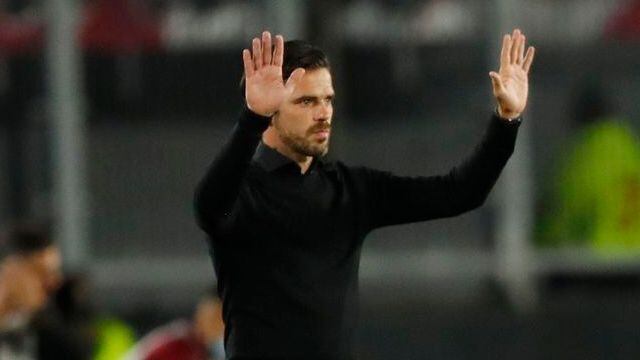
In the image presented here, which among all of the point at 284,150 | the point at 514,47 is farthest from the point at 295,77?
the point at 514,47

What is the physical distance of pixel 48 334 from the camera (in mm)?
8453

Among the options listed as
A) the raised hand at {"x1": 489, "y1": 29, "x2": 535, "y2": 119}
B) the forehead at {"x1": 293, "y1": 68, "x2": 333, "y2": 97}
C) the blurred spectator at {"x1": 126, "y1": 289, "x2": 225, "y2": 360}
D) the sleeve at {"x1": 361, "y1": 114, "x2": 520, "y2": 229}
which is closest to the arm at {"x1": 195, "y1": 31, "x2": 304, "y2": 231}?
the forehead at {"x1": 293, "y1": 68, "x2": 333, "y2": 97}

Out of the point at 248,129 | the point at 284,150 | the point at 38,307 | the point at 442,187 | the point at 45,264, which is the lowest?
the point at 38,307

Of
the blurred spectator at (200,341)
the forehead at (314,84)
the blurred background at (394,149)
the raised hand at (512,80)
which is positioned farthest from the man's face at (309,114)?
the blurred background at (394,149)

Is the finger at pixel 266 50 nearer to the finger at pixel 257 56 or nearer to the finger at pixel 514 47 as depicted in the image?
the finger at pixel 257 56

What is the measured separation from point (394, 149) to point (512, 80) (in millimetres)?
5978

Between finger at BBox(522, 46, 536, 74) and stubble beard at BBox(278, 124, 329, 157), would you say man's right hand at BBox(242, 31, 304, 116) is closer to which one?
stubble beard at BBox(278, 124, 329, 157)

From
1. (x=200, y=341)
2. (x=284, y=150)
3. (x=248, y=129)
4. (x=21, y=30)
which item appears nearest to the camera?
(x=248, y=129)

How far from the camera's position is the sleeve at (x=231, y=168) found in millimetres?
5535

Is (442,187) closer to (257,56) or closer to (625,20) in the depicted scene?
(257,56)

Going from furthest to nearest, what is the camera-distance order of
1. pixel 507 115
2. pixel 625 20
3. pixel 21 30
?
pixel 21 30 < pixel 625 20 < pixel 507 115

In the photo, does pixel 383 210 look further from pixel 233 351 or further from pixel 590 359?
pixel 590 359

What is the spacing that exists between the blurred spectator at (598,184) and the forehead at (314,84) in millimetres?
6303

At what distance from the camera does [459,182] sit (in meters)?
5.98
